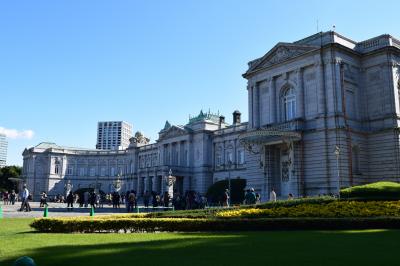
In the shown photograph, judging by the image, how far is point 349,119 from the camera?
42.6 metres

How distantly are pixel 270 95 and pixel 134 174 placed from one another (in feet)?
214

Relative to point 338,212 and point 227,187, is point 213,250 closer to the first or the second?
point 338,212

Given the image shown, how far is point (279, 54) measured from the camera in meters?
47.2

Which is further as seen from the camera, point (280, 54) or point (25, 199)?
point (280, 54)

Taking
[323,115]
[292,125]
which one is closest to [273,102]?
[292,125]

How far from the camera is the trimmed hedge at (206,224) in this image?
18141 millimetres

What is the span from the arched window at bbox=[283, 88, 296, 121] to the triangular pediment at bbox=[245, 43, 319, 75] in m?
3.59

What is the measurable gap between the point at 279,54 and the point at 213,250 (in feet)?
126

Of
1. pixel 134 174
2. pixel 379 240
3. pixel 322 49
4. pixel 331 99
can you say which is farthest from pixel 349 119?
pixel 134 174

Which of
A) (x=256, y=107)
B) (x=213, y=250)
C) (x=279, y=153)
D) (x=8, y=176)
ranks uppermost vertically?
(x=256, y=107)

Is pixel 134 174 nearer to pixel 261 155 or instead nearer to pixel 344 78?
pixel 261 155

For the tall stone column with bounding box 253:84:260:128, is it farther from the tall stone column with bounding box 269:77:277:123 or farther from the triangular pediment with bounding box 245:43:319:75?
the triangular pediment with bounding box 245:43:319:75

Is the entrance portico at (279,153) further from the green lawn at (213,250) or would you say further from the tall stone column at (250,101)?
the green lawn at (213,250)

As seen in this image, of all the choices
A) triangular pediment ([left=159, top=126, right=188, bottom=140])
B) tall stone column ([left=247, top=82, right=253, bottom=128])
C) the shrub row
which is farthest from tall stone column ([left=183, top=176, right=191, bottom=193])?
the shrub row
